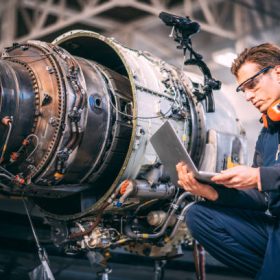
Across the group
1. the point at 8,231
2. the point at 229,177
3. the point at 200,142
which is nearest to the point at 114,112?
the point at 200,142

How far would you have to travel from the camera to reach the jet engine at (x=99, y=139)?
252 centimetres

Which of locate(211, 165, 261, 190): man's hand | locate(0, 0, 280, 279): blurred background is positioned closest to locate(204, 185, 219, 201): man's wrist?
locate(211, 165, 261, 190): man's hand

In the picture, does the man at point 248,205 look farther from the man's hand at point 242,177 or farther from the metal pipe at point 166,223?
the metal pipe at point 166,223

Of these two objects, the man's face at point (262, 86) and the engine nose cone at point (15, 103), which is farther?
the engine nose cone at point (15, 103)

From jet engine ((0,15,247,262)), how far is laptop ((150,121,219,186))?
0.31 meters

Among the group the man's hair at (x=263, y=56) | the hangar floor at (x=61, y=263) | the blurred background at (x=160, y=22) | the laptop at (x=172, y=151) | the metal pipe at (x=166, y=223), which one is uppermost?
the blurred background at (x=160, y=22)

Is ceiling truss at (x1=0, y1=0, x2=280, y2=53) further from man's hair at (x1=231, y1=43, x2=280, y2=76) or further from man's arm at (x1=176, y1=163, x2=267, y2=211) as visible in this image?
man's arm at (x1=176, y1=163, x2=267, y2=211)

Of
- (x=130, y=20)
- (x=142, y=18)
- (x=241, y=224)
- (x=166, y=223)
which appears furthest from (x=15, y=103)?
(x=130, y=20)

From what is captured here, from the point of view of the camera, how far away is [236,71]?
8.00ft

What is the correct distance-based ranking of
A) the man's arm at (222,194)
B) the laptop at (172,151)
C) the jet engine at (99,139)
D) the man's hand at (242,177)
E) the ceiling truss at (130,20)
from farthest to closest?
1. the ceiling truss at (130,20)
2. the jet engine at (99,139)
3. the man's arm at (222,194)
4. the laptop at (172,151)
5. the man's hand at (242,177)

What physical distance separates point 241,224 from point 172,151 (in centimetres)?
52

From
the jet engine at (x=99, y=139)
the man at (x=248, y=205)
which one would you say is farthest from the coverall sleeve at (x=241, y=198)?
the jet engine at (x=99, y=139)

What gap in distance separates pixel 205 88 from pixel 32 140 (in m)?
1.37

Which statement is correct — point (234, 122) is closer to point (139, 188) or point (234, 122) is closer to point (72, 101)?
point (139, 188)
